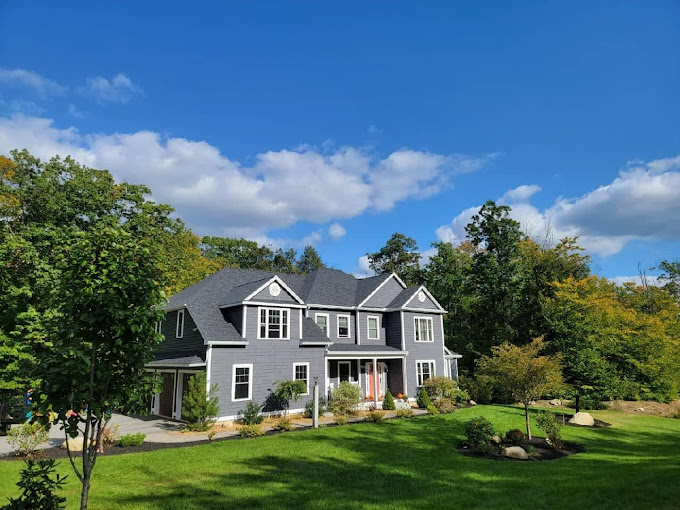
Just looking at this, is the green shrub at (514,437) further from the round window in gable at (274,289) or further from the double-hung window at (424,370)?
the round window in gable at (274,289)

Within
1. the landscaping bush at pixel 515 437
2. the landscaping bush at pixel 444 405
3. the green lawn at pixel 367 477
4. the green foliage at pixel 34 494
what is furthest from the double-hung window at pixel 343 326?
the green foliage at pixel 34 494

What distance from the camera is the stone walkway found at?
16.0 metres

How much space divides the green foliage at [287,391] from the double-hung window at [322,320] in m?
5.54

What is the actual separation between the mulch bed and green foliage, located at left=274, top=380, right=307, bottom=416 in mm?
9546

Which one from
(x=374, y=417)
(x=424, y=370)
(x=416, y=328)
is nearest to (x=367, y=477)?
(x=374, y=417)

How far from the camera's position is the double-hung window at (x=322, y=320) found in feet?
91.3

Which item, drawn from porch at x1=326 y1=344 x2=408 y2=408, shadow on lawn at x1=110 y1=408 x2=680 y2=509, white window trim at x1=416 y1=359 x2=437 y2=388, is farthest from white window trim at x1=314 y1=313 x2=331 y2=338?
shadow on lawn at x1=110 y1=408 x2=680 y2=509

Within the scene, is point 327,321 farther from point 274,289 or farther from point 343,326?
point 274,289

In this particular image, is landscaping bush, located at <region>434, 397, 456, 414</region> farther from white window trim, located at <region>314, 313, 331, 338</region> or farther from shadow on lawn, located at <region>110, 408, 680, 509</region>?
shadow on lawn, located at <region>110, 408, 680, 509</region>

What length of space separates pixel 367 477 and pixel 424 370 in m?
19.2

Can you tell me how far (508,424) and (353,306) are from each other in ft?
39.6

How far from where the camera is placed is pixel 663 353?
31.3 metres

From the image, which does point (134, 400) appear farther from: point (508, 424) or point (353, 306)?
point (353, 306)

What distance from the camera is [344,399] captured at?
73.9 ft
